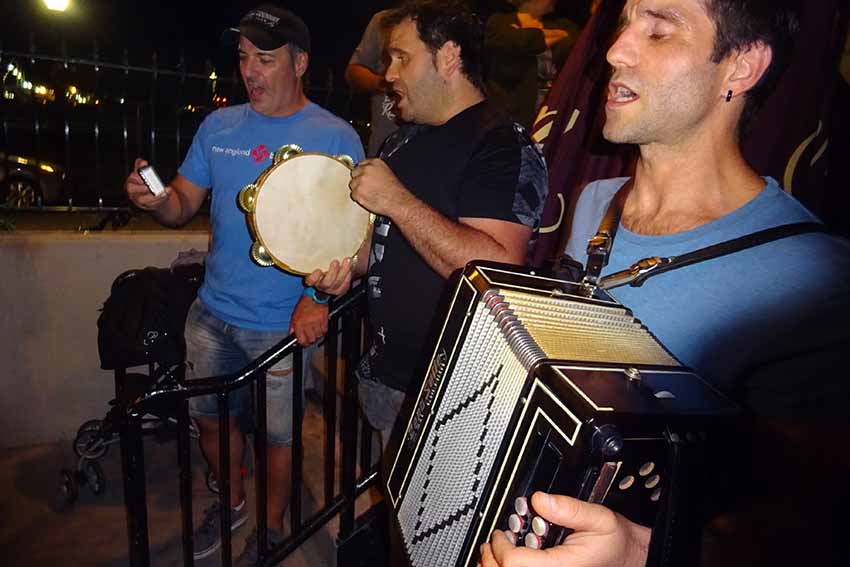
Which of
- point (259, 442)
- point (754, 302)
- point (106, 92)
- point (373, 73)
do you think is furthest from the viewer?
point (106, 92)

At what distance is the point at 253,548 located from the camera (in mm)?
2795

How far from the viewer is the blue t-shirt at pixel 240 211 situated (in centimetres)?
271

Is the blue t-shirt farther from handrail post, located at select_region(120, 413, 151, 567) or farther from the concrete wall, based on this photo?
the concrete wall

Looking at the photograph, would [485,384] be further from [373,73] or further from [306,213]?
[373,73]

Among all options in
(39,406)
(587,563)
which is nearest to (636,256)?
(587,563)

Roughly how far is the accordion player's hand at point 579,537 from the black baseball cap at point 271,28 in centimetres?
264

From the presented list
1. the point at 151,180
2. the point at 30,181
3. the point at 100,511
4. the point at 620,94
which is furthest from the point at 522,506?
the point at 30,181

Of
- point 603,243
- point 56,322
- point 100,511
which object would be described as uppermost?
point 603,243

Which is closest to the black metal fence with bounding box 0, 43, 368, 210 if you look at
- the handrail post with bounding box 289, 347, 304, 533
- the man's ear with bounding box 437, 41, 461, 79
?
the man's ear with bounding box 437, 41, 461, 79

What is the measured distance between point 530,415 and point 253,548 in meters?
2.38

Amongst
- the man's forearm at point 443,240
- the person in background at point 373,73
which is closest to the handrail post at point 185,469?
the man's forearm at point 443,240

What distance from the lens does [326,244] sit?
2.29 m

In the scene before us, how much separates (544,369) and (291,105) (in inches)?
91.1

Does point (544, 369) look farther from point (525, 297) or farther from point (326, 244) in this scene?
point (326, 244)
